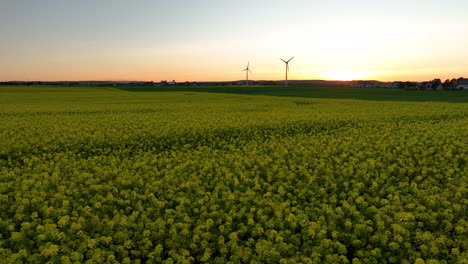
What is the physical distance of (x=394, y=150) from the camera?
13969 mm

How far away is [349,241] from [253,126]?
618 inches

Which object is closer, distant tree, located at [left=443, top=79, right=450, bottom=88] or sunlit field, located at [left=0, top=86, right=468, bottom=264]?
sunlit field, located at [left=0, top=86, right=468, bottom=264]

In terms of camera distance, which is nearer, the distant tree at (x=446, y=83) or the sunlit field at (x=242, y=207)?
the sunlit field at (x=242, y=207)

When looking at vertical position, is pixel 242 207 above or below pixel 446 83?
below

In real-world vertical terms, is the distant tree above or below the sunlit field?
above

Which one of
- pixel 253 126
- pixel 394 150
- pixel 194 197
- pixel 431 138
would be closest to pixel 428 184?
pixel 394 150

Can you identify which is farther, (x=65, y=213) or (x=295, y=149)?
(x=295, y=149)

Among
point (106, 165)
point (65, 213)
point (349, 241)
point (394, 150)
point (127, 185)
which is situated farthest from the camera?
point (394, 150)

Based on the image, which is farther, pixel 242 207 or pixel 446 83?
pixel 446 83

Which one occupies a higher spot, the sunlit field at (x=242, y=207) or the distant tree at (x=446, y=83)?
the distant tree at (x=446, y=83)

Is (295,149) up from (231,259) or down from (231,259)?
up

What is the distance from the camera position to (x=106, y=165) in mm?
12820

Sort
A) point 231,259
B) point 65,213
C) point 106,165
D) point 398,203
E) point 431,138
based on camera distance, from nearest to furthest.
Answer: point 231,259 < point 65,213 < point 398,203 < point 106,165 < point 431,138

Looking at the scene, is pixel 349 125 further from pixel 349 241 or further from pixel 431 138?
pixel 349 241
